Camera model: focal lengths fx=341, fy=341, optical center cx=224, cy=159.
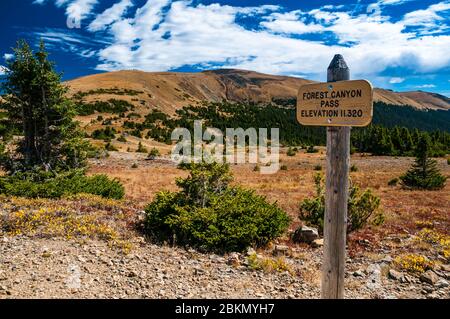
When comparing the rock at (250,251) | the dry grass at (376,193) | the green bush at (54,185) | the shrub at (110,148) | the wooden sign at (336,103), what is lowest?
the dry grass at (376,193)

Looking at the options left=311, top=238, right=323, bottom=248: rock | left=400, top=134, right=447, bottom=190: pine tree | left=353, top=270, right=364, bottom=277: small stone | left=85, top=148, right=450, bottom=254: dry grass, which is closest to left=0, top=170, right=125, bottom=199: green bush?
left=85, top=148, right=450, bottom=254: dry grass

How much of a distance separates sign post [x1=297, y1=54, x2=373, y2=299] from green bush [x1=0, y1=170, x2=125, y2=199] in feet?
37.4

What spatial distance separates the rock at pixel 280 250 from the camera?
866 centimetres

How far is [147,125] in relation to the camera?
69.3m

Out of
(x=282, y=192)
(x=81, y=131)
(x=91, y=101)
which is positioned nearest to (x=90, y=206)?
(x=81, y=131)

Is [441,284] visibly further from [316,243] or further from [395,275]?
[316,243]

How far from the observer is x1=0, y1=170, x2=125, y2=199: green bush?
42.0 feet

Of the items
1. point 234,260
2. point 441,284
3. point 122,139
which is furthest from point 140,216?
point 122,139

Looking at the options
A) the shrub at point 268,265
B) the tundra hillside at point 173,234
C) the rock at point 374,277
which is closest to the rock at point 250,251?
the tundra hillside at point 173,234

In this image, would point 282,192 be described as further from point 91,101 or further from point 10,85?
point 91,101

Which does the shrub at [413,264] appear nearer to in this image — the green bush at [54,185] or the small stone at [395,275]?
the small stone at [395,275]

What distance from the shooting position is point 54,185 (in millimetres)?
13367

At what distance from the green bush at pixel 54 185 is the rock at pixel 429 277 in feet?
39.1

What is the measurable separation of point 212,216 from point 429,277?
4929mm
